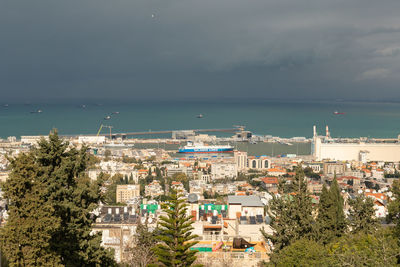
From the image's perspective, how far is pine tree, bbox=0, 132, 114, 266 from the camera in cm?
387

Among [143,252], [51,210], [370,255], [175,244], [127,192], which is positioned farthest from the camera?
[127,192]

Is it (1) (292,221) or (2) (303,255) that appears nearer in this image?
(2) (303,255)

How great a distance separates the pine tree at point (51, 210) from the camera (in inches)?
152

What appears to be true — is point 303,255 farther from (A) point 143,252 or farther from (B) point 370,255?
(A) point 143,252

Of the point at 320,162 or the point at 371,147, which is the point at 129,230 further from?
the point at 371,147

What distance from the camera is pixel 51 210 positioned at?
3.94 metres

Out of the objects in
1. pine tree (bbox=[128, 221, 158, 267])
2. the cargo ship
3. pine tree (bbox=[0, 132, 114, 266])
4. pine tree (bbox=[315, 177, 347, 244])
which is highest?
the cargo ship

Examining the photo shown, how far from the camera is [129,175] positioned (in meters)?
26.4

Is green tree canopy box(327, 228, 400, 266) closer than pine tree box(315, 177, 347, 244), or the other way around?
green tree canopy box(327, 228, 400, 266)

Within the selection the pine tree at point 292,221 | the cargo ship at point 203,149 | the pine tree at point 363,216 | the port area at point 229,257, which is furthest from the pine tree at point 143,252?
the cargo ship at point 203,149

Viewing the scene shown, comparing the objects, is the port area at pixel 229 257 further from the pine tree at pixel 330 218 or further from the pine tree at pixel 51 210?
the pine tree at pixel 51 210

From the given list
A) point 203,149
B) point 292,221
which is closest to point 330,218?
point 292,221

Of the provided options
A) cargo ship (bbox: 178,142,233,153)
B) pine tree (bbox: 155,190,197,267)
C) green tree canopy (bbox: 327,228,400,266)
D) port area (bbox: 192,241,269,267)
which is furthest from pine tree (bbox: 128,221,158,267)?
cargo ship (bbox: 178,142,233,153)

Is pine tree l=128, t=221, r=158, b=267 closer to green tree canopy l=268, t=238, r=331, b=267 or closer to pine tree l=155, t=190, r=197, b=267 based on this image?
pine tree l=155, t=190, r=197, b=267
